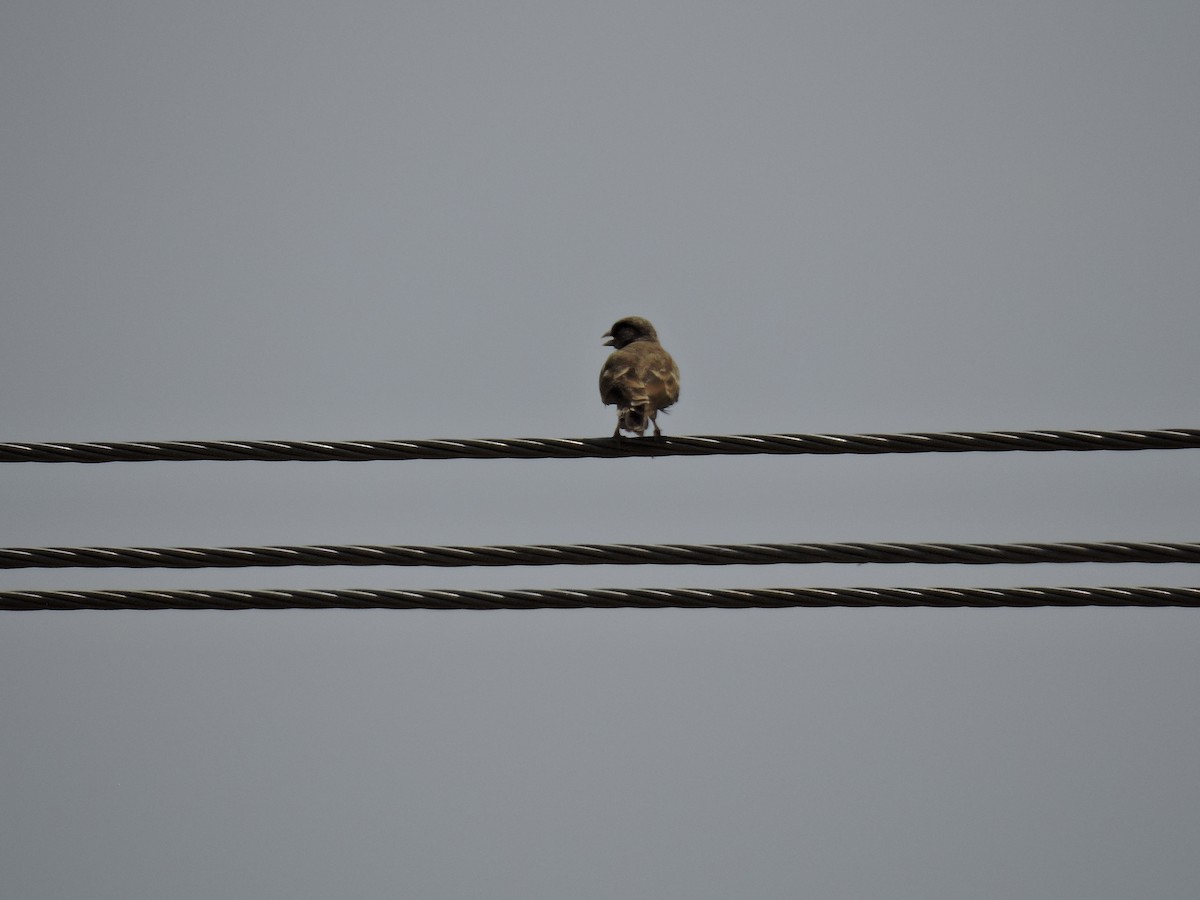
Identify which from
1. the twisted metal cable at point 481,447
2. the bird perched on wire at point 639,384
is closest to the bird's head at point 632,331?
the bird perched on wire at point 639,384

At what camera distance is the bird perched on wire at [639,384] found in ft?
32.6

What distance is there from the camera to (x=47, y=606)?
6.73 m

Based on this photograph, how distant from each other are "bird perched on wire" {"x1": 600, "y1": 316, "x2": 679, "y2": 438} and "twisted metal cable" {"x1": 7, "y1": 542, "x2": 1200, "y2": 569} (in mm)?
2871

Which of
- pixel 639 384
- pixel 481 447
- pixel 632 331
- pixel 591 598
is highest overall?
pixel 632 331

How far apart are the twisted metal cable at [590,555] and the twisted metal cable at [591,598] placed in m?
0.13

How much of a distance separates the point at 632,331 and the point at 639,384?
9.95 feet

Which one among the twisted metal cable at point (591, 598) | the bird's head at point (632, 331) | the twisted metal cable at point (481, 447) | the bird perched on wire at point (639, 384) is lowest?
the twisted metal cable at point (591, 598)

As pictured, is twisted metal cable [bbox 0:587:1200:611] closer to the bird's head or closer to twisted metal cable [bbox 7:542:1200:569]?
twisted metal cable [bbox 7:542:1200:569]

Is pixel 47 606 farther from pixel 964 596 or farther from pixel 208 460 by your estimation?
pixel 964 596

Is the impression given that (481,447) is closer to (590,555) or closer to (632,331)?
(590,555)

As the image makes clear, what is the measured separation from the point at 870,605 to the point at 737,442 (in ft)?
3.21

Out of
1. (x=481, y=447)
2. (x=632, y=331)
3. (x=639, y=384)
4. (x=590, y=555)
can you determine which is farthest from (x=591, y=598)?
(x=632, y=331)

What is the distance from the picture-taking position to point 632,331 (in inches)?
530

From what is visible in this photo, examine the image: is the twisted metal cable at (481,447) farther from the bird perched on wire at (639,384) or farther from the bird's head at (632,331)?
the bird's head at (632,331)
